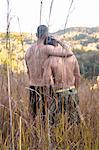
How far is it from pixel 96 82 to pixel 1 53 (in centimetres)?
57

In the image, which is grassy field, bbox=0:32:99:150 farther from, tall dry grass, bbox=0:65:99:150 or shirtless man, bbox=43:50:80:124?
shirtless man, bbox=43:50:80:124

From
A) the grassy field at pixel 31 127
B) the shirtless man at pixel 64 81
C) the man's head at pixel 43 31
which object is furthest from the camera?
the shirtless man at pixel 64 81

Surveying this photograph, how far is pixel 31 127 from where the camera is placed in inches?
79.8

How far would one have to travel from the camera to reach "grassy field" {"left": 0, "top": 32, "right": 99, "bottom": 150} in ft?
6.34

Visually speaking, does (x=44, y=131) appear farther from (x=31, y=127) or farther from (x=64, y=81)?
(x=64, y=81)

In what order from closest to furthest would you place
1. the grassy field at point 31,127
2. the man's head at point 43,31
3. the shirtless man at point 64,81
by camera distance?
the grassy field at point 31,127
the man's head at point 43,31
the shirtless man at point 64,81

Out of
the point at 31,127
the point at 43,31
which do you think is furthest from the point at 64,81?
the point at 31,127

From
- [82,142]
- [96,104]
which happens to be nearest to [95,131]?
[82,142]

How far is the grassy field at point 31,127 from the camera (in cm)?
193

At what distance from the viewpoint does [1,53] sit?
2.32 meters

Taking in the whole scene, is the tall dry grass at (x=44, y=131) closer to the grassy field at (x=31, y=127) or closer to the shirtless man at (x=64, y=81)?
the grassy field at (x=31, y=127)

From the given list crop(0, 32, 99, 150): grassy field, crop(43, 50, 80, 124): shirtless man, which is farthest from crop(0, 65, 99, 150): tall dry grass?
crop(43, 50, 80, 124): shirtless man

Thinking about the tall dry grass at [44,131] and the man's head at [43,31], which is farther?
the man's head at [43,31]

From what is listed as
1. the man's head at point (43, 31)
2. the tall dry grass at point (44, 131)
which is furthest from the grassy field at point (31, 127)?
the man's head at point (43, 31)
